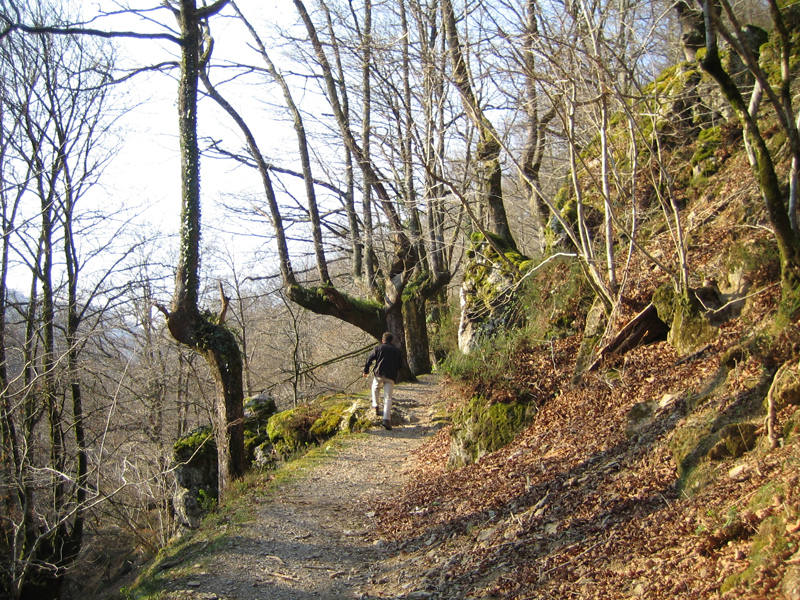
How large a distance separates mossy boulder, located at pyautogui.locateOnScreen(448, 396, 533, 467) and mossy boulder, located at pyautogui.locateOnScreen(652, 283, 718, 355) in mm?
1953

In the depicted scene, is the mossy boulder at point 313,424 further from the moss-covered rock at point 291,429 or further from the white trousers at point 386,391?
the white trousers at point 386,391

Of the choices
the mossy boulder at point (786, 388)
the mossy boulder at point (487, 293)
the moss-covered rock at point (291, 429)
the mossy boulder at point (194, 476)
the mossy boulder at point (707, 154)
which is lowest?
the mossy boulder at point (194, 476)

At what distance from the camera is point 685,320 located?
6285mm

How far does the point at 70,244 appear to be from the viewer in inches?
607

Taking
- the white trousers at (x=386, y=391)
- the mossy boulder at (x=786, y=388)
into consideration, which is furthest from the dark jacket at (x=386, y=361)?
the mossy boulder at (x=786, y=388)

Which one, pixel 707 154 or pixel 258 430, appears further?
pixel 258 430

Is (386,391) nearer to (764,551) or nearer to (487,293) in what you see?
(487,293)

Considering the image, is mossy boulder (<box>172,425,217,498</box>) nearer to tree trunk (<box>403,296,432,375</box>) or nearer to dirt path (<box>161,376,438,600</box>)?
dirt path (<box>161,376,438,600</box>)

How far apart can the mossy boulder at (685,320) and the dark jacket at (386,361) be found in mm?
5277

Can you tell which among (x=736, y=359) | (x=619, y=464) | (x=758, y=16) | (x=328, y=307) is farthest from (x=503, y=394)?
(x=758, y=16)

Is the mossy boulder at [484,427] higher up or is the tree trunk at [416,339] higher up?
the tree trunk at [416,339]

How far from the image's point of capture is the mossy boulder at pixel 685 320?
20.0 feet

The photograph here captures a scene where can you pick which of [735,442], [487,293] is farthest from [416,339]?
[735,442]

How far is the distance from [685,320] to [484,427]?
8.98 ft
